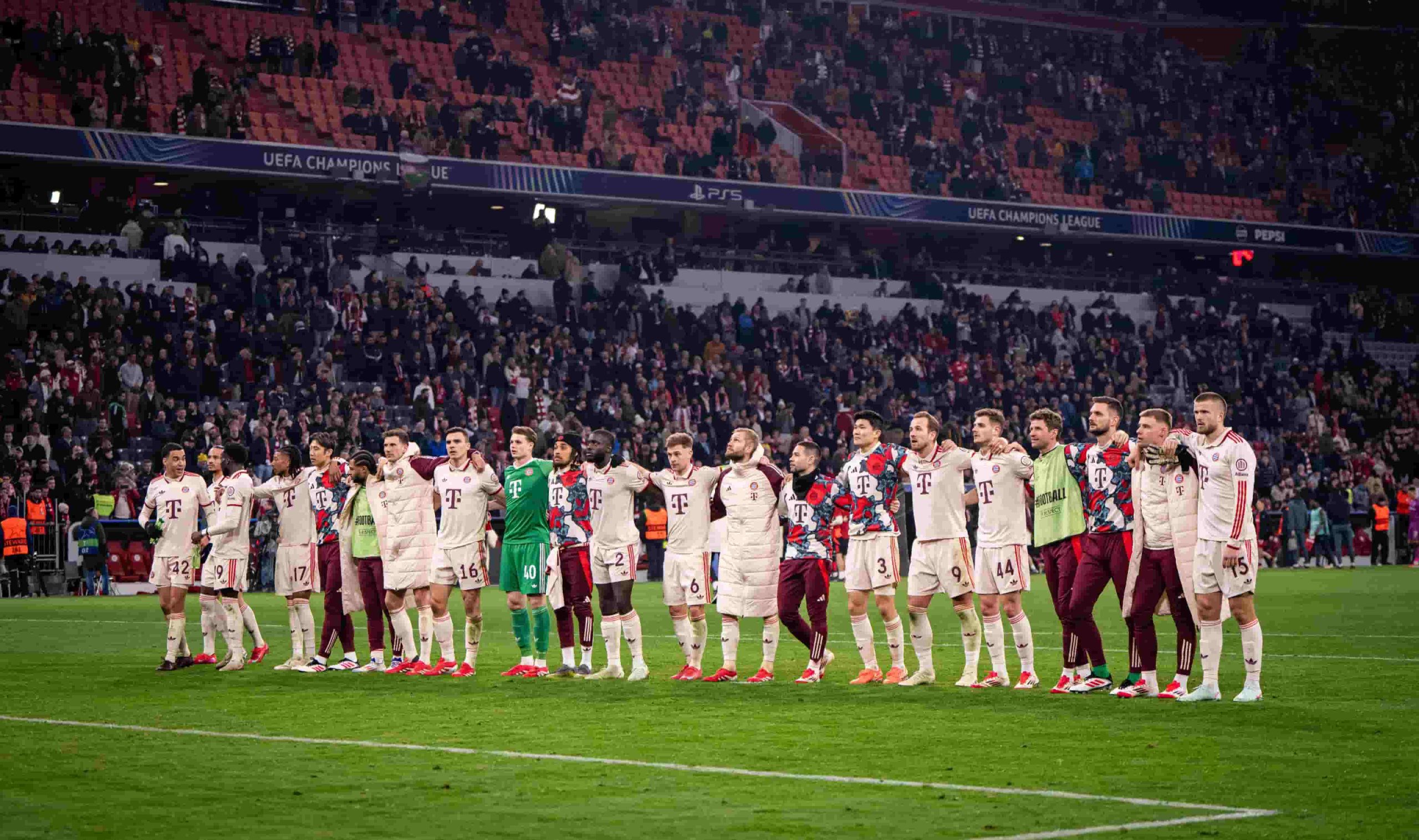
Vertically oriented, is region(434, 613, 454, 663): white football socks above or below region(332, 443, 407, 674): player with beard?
below

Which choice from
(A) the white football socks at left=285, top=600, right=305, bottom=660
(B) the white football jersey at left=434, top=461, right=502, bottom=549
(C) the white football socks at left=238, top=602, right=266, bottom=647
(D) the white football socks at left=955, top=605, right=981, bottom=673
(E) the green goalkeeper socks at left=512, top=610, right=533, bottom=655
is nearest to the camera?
(D) the white football socks at left=955, top=605, right=981, bottom=673

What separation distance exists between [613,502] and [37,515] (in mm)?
17088

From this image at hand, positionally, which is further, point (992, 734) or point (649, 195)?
point (649, 195)

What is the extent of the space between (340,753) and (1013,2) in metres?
50.1

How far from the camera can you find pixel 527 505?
16422mm

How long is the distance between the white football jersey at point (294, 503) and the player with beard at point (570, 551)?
2.98m

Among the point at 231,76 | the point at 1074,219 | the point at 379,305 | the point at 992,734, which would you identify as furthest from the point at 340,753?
the point at 1074,219

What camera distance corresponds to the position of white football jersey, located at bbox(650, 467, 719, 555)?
1606 centimetres

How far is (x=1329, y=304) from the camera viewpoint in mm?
53812

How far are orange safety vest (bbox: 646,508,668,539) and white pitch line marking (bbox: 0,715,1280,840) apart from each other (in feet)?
69.1

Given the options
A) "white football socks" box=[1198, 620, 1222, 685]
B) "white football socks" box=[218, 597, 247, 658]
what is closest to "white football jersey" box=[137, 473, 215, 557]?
"white football socks" box=[218, 597, 247, 658]

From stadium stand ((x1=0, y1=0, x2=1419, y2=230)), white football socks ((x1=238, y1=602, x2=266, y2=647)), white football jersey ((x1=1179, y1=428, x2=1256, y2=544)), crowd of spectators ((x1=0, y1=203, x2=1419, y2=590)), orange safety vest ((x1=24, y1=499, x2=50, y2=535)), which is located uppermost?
stadium stand ((x1=0, y1=0, x2=1419, y2=230))

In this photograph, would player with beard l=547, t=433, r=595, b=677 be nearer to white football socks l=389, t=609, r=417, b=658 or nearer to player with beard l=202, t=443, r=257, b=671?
white football socks l=389, t=609, r=417, b=658

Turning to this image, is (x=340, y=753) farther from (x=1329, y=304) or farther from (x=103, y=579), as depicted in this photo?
(x=1329, y=304)
